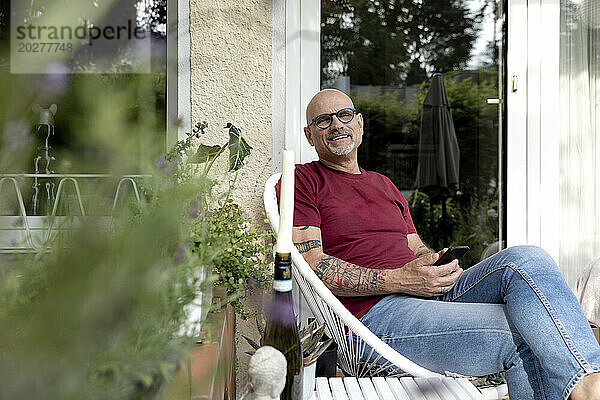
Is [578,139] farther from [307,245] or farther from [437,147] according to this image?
[307,245]

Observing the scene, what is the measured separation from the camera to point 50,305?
0.13 meters

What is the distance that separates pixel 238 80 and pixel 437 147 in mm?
1091

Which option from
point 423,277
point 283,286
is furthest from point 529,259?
point 283,286

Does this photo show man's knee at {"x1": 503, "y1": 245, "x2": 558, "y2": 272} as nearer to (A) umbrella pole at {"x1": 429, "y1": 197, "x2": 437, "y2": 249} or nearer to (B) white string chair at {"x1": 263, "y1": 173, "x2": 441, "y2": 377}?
(B) white string chair at {"x1": 263, "y1": 173, "x2": 441, "y2": 377}

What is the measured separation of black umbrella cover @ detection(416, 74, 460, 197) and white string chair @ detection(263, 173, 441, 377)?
1.25 meters

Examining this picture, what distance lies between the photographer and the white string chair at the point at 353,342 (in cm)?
167

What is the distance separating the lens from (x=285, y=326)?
94 centimetres

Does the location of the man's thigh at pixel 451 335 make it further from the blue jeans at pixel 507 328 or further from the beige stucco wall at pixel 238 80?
the beige stucco wall at pixel 238 80

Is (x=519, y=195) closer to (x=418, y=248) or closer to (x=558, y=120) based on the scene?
(x=558, y=120)

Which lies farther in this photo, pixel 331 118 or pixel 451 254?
pixel 331 118

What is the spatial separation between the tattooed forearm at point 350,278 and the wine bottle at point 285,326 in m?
0.88

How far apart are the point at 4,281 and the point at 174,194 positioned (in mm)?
57

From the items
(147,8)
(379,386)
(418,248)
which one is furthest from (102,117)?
(147,8)

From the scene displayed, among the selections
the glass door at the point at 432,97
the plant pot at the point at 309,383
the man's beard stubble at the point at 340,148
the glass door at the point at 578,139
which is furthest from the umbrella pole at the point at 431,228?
the plant pot at the point at 309,383
